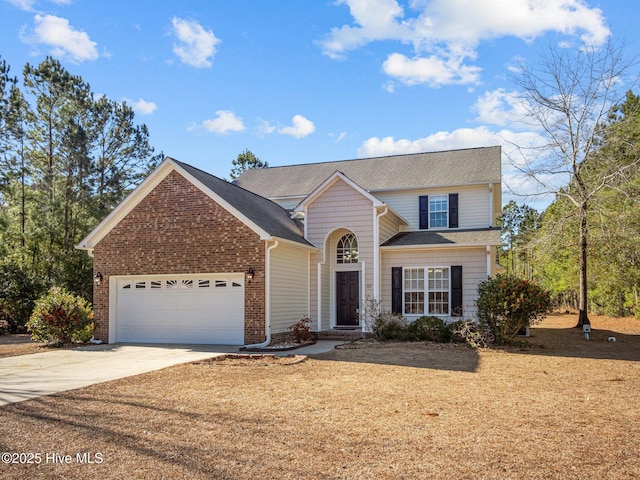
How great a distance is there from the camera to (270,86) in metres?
18.5

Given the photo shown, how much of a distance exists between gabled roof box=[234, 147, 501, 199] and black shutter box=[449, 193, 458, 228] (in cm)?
57

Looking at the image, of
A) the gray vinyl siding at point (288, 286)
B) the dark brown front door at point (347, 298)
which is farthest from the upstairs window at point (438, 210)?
the gray vinyl siding at point (288, 286)

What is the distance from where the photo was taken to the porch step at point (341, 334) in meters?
17.2

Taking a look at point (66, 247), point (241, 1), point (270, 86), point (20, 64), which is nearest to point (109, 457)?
point (241, 1)

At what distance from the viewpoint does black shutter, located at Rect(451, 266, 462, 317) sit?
17344mm

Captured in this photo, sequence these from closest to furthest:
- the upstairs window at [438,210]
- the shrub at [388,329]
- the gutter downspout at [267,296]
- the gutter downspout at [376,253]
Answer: the gutter downspout at [267,296], the shrub at [388,329], the gutter downspout at [376,253], the upstairs window at [438,210]

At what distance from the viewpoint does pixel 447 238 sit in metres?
18.1

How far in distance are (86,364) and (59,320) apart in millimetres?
4152

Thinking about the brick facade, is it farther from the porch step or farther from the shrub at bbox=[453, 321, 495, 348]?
the shrub at bbox=[453, 321, 495, 348]

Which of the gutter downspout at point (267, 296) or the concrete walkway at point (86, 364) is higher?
the gutter downspout at point (267, 296)

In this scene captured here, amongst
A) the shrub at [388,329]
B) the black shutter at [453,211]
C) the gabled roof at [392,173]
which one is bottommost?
the shrub at [388,329]

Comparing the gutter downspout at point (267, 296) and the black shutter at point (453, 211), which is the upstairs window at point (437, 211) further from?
the gutter downspout at point (267, 296)

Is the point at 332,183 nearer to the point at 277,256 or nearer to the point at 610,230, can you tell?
the point at 277,256

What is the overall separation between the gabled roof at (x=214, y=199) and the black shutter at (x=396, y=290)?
10.1 ft
